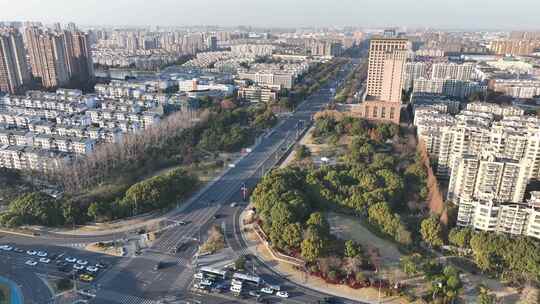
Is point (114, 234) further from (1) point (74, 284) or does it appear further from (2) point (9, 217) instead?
(2) point (9, 217)

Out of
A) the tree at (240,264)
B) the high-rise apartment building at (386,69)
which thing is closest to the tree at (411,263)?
Result: the tree at (240,264)

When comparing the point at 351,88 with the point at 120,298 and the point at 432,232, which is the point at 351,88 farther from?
the point at 120,298

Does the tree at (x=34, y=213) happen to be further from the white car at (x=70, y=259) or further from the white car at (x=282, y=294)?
the white car at (x=282, y=294)

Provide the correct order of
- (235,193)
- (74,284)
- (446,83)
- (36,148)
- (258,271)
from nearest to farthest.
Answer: (74,284)
(258,271)
(235,193)
(36,148)
(446,83)

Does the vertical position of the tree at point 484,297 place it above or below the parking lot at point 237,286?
above

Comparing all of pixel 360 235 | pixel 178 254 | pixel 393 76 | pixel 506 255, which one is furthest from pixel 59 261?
pixel 393 76

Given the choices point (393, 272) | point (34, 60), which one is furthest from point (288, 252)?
point (34, 60)

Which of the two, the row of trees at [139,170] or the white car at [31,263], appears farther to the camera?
the row of trees at [139,170]
